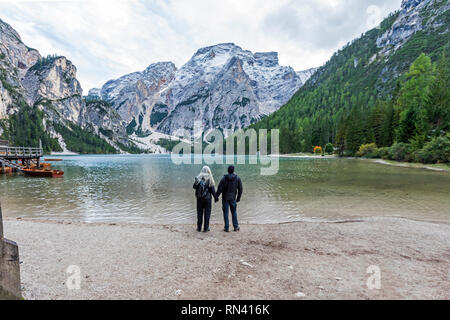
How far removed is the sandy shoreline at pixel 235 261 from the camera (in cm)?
466

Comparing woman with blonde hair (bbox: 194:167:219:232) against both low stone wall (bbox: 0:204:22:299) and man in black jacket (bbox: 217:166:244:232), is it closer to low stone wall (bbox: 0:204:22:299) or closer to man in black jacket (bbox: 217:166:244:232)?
man in black jacket (bbox: 217:166:244:232)

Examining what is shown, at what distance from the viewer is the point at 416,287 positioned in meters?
4.80

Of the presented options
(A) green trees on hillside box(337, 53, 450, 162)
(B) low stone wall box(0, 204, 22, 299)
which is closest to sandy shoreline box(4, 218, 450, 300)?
(B) low stone wall box(0, 204, 22, 299)

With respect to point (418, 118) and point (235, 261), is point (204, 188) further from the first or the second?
point (418, 118)

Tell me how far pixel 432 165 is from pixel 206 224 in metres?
53.8

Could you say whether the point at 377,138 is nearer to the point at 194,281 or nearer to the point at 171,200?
the point at 171,200

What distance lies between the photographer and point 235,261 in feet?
20.6

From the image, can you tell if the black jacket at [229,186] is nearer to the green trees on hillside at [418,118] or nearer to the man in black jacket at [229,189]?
the man in black jacket at [229,189]

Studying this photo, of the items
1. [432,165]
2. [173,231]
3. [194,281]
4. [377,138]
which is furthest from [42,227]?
[377,138]

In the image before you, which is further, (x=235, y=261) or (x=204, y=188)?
(x=204, y=188)

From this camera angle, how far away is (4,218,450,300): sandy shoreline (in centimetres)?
466

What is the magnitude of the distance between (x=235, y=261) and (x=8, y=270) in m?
4.72

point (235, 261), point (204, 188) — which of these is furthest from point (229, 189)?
point (235, 261)
